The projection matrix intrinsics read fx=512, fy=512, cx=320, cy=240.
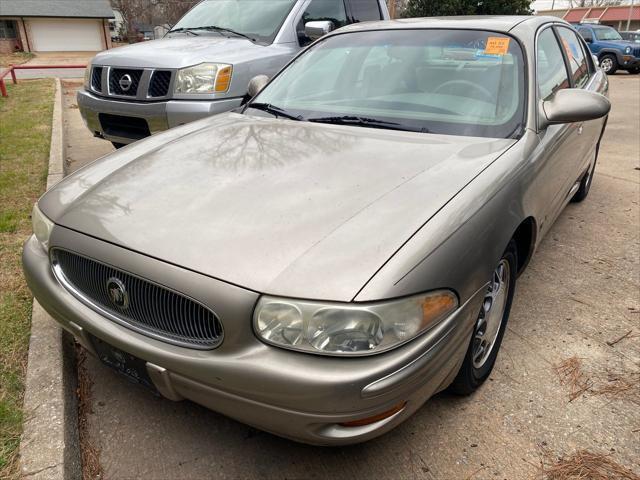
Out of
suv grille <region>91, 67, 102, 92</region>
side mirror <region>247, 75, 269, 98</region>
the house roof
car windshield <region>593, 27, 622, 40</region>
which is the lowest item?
the house roof

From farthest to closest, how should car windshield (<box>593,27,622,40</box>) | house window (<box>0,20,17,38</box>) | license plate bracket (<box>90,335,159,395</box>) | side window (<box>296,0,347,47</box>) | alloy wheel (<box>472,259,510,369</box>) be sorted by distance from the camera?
house window (<box>0,20,17,38</box>), car windshield (<box>593,27,622,40</box>), side window (<box>296,0,347,47</box>), alloy wheel (<box>472,259,510,369</box>), license plate bracket (<box>90,335,159,395</box>)

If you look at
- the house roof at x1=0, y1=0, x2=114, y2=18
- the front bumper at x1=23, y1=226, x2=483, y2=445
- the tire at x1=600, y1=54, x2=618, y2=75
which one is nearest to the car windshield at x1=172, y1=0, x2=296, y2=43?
the front bumper at x1=23, y1=226, x2=483, y2=445

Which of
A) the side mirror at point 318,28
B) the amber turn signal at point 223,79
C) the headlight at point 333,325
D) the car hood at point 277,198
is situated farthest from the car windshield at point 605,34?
the headlight at point 333,325

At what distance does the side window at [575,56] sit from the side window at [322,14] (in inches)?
99.9

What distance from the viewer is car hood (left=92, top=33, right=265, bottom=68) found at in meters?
4.55

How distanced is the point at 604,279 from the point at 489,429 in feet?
5.80

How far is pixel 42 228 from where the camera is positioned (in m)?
2.19

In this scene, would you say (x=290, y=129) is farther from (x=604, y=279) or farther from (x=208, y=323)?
(x=604, y=279)

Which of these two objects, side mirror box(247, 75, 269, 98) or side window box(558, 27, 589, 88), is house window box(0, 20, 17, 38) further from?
side window box(558, 27, 589, 88)

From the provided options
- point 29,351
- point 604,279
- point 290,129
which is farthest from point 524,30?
point 29,351

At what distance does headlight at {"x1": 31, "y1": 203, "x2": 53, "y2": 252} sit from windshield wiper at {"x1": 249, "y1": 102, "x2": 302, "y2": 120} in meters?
1.35

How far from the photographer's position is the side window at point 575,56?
3.66 m

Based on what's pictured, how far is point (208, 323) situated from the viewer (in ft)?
5.51

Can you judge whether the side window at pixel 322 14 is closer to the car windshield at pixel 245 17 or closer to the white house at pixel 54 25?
the car windshield at pixel 245 17
